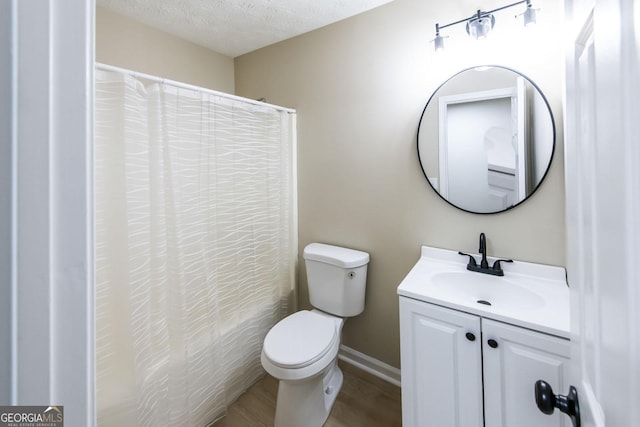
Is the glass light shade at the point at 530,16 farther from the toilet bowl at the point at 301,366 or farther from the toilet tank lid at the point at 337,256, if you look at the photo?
the toilet bowl at the point at 301,366

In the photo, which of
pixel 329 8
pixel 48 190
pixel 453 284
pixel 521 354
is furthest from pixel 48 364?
pixel 329 8

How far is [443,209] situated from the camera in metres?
1.56

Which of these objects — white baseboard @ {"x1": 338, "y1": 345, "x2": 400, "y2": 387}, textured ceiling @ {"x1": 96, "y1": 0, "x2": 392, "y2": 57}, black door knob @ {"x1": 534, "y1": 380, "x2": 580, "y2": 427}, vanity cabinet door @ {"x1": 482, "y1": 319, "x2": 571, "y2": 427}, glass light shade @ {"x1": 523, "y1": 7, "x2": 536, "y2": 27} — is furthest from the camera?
white baseboard @ {"x1": 338, "y1": 345, "x2": 400, "y2": 387}

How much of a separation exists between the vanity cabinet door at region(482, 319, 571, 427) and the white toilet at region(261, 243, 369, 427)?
2.43 feet

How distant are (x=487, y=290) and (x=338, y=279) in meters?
0.82

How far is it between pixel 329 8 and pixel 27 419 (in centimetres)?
208

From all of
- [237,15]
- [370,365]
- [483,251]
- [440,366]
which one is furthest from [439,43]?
[370,365]

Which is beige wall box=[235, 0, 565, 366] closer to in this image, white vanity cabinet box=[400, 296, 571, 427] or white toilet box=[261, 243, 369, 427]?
white toilet box=[261, 243, 369, 427]

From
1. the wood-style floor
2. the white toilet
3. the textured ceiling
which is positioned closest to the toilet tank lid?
the white toilet

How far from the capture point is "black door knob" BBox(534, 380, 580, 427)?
56 centimetres

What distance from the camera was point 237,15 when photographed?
1.77m

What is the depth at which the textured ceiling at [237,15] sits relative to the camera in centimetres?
165

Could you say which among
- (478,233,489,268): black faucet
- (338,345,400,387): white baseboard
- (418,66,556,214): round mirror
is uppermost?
(418,66,556,214): round mirror

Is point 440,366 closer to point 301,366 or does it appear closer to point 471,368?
point 471,368
